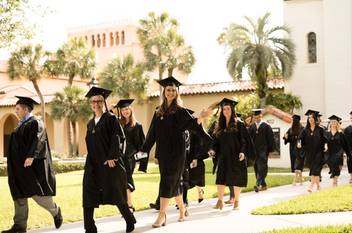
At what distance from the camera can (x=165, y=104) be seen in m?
9.16

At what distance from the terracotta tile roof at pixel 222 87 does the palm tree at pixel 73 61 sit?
599 centimetres

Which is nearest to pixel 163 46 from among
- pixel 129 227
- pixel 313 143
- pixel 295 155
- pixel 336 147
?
pixel 295 155

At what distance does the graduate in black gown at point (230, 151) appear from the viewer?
1122 centimetres

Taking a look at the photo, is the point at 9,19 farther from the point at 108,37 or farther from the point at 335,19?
the point at 108,37

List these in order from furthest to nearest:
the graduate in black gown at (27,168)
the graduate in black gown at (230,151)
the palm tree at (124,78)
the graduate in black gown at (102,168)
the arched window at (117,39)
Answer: the arched window at (117,39) < the palm tree at (124,78) < the graduate in black gown at (230,151) < the graduate in black gown at (27,168) < the graduate in black gown at (102,168)

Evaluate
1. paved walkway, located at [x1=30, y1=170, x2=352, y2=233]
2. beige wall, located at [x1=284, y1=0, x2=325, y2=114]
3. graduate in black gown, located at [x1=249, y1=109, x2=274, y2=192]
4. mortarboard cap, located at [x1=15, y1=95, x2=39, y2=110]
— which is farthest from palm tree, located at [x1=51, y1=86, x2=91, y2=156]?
mortarboard cap, located at [x1=15, y1=95, x2=39, y2=110]

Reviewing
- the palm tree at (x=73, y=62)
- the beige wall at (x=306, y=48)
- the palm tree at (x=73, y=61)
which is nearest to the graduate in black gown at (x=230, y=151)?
the beige wall at (x=306, y=48)

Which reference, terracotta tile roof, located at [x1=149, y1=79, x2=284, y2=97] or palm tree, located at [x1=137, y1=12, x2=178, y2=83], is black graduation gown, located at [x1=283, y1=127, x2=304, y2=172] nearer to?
terracotta tile roof, located at [x1=149, y1=79, x2=284, y2=97]

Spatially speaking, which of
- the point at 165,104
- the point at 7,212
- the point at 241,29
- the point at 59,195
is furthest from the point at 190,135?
the point at 241,29

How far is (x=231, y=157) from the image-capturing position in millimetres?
11375

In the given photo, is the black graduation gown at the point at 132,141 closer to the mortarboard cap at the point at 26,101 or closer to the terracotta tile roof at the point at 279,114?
the mortarboard cap at the point at 26,101

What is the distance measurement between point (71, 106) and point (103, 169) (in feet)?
118

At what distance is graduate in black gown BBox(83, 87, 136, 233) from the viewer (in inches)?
320

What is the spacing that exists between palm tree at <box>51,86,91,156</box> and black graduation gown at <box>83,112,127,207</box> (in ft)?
116
